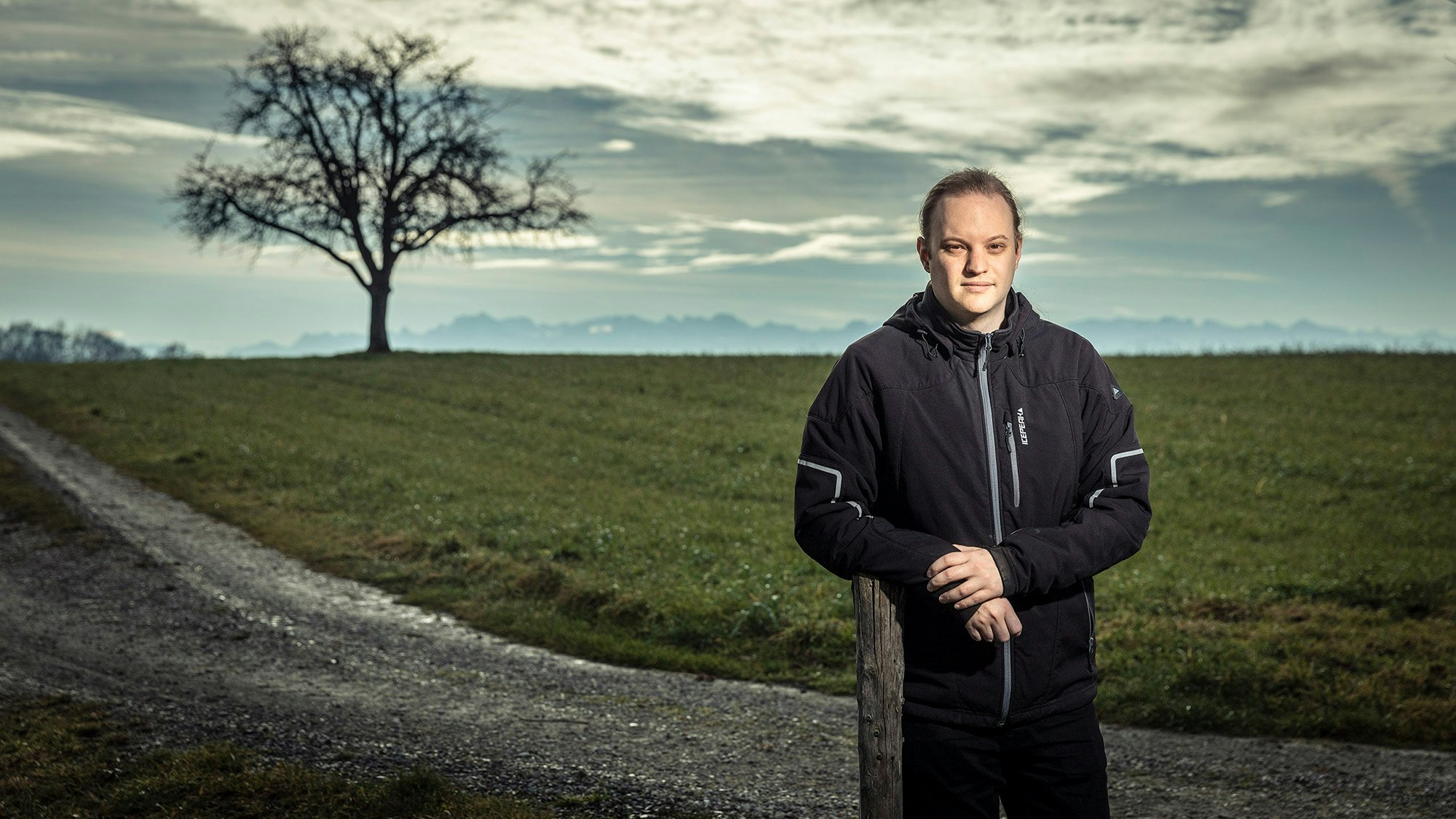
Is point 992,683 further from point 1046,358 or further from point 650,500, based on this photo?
point 650,500

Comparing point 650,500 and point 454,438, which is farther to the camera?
point 454,438

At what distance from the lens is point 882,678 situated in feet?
11.7

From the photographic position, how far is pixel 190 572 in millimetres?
13102

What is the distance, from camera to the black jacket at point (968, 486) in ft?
11.3

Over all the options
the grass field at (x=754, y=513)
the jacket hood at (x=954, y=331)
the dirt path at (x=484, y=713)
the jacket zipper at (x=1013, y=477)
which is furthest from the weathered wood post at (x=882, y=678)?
the grass field at (x=754, y=513)

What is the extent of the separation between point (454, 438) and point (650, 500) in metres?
8.28

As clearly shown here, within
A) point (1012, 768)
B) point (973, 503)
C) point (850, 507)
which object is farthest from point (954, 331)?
point (1012, 768)

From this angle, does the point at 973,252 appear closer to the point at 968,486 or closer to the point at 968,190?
the point at 968,190

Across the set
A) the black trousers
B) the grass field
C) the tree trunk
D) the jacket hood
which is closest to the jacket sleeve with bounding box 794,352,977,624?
the jacket hood

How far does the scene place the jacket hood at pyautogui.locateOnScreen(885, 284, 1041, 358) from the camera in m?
3.56

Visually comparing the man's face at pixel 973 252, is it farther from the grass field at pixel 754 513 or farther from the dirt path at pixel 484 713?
the grass field at pixel 754 513

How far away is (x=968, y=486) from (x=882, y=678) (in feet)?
2.40

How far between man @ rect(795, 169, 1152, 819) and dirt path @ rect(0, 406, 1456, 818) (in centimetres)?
304

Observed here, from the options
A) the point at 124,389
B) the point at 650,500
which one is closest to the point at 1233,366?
the point at 650,500
